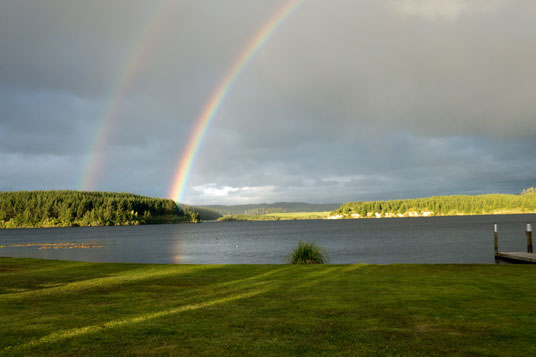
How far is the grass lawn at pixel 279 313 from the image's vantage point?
866 cm

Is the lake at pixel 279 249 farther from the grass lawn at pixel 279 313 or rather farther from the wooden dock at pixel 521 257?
the grass lawn at pixel 279 313

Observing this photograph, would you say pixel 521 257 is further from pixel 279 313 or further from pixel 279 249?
pixel 279 249

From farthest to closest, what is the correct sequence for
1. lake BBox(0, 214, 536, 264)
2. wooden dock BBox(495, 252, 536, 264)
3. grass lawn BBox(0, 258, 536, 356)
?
lake BBox(0, 214, 536, 264)
wooden dock BBox(495, 252, 536, 264)
grass lawn BBox(0, 258, 536, 356)

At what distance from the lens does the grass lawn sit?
8.66 meters

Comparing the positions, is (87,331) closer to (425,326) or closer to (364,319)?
(364,319)

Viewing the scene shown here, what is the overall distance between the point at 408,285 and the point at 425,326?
255 inches

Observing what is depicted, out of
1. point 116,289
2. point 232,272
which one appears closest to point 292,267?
point 232,272

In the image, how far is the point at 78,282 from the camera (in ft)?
63.5

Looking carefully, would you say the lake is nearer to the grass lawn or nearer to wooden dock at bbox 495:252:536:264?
wooden dock at bbox 495:252:536:264

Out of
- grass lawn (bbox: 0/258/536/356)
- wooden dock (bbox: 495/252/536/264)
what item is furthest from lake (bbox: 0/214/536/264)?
grass lawn (bbox: 0/258/536/356)

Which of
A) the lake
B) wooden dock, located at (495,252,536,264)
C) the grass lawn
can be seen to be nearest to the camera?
the grass lawn

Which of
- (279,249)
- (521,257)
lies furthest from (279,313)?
(279,249)

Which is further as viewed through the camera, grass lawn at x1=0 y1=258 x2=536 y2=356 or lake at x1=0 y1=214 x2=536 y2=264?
lake at x1=0 y1=214 x2=536 y2=264

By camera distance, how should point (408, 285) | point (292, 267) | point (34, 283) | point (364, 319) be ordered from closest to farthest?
point (364, 319) < point (408, 285) < point (34, 283) < point (292, 267)
